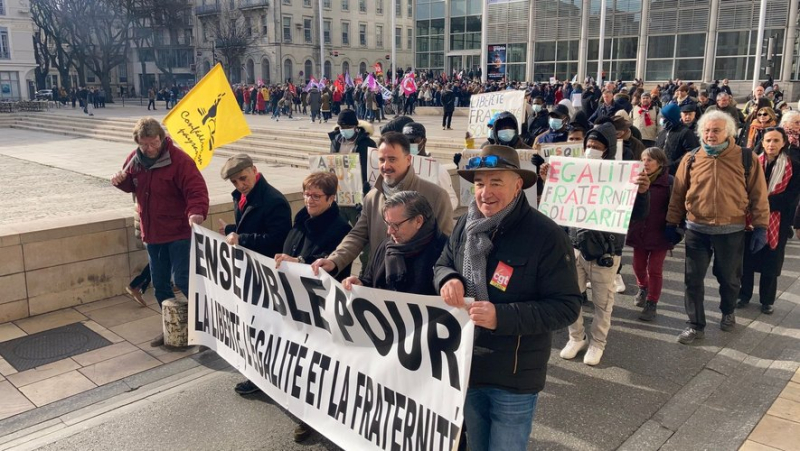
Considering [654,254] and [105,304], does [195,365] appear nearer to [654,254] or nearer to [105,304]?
[105,304]

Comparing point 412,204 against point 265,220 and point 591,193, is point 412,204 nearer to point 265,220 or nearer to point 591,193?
point 265,220

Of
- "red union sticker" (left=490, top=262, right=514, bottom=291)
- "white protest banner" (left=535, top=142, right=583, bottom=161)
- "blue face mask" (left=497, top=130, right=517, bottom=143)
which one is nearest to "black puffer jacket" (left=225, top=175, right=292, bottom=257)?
"red union sticker" (left=490, top=262, right=514, bottom=291)

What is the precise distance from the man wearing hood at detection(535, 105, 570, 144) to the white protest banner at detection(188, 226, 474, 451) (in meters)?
4.59

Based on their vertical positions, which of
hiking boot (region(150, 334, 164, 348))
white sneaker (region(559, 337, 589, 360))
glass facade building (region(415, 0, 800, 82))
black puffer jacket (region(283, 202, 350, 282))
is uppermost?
glass facade building (region(415, 0, 800, 82))

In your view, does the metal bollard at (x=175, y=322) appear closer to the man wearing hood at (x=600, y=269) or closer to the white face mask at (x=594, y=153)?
the man wearing hood at (x=600, y=269)

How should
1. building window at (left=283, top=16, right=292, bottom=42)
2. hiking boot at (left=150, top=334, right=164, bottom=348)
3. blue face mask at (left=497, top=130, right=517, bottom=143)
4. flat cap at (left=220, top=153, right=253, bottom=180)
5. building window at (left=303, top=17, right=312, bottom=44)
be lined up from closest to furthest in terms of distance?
flat cap at (left=220, top=153, right=253, bottom=180), hiking boot at (left=150, top=334, right=164, bottom=348), blue face mask at (left=497, top=130, right=517, bottom=143), building window at (left=283, top=16, right=292, bottom=42), building window at (left=303, top=17, right=312, bottom=44)

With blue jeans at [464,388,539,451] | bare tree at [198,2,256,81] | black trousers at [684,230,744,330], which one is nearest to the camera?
blue jeans at [464,388,539,451]

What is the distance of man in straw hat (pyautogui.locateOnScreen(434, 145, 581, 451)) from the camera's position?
110 inches

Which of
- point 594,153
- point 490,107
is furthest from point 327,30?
point 594,153

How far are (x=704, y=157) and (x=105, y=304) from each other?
6314mm

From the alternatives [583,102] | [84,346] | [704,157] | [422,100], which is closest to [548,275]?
[704,157]

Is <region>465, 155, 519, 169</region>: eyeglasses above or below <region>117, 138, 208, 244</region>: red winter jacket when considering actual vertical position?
above

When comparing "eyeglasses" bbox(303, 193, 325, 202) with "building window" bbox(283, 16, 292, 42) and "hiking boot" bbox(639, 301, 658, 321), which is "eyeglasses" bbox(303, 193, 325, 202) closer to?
"hiking boot" bbox(639, 301, 658, 321)

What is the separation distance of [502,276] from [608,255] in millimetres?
2714
